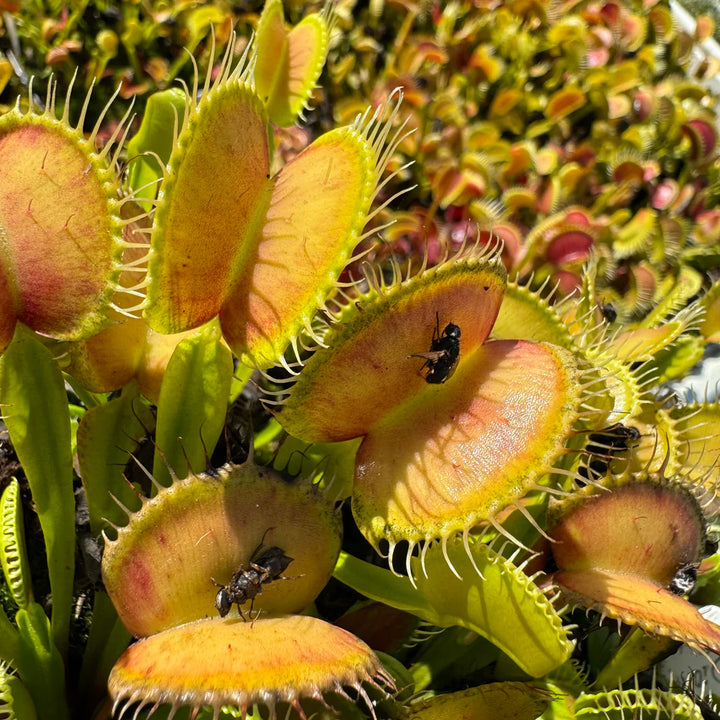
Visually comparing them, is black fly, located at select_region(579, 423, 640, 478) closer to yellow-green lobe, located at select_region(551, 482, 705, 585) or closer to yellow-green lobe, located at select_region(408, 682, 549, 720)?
yellow-green lobe, located at select_region(551, 482, 705, 585)

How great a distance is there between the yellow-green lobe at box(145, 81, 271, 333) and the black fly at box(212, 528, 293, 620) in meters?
0.20

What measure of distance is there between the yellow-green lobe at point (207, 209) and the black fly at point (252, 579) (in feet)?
0.65

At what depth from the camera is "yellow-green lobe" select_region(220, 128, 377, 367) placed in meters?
0.58

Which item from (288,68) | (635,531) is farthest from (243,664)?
(288,68)

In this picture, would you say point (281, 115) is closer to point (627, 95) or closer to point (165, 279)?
point (165, 279)

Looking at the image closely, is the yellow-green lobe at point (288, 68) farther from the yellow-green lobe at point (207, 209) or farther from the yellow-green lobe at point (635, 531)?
the yellow-green lobe at point (635, 531)

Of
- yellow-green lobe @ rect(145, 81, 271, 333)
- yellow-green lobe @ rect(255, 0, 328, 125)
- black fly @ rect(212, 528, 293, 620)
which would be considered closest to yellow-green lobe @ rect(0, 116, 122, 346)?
yellow-green lobe @ rect(145, 81, 271, 333)

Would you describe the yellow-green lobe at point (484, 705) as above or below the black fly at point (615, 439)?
below

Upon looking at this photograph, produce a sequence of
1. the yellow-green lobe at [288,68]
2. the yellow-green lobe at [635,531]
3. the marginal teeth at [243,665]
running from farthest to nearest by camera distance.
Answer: the yellow-green lobe at [288,68] → the yellow-green lobe at [635,531] → the marginal teeth at [243,665]

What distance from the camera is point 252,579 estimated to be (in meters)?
0.56

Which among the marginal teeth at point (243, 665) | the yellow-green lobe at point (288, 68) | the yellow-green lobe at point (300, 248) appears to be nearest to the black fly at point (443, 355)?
the yellow-green lobe at point (300, 248)

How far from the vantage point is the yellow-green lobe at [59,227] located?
1.95 ft

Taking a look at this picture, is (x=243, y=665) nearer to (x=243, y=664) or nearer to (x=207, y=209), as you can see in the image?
(x=243, y=664)

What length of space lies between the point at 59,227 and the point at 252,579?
0.32 meters
